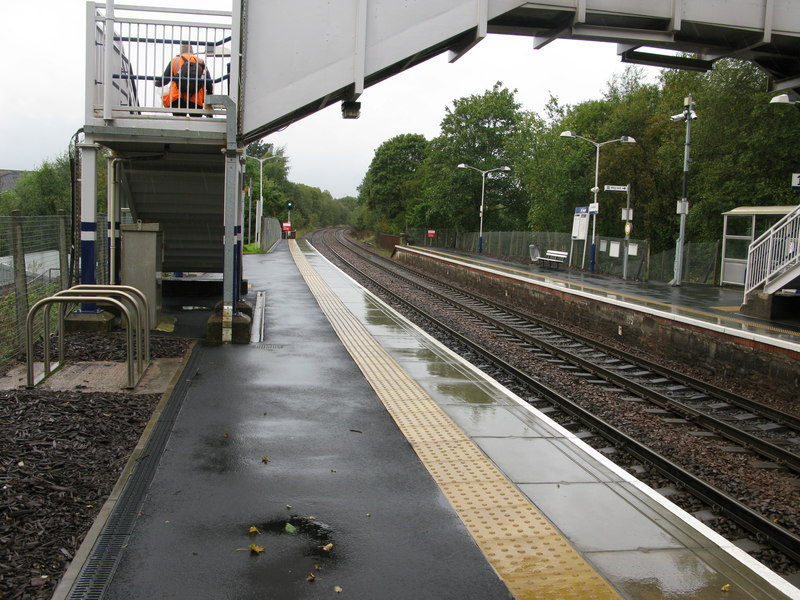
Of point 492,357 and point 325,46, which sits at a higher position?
point 325,46

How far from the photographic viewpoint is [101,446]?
5.72m

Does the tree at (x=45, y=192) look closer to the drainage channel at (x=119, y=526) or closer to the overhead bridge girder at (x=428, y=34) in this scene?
the overhead bridge girder at (x=428, y=34)

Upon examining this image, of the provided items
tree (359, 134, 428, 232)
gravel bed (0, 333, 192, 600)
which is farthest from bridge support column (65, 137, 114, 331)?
tree (359, 134, 428, 232)

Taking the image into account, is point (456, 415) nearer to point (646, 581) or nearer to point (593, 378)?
point (646, 581)

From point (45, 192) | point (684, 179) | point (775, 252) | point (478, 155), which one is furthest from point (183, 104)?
point (45, 192)

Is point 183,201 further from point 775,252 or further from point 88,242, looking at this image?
point 775,252

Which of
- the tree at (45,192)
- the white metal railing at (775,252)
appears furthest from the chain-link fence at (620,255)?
the tree at (45,192)

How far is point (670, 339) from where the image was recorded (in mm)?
13703

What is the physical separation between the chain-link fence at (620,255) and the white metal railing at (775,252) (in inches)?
390

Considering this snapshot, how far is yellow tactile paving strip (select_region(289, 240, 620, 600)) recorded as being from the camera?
380cm

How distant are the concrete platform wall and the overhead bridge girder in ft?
13.8

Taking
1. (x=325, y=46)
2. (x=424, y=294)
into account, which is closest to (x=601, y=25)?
(x=325, y=46)

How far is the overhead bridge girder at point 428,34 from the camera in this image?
954cm

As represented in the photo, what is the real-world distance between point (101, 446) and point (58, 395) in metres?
1.49
